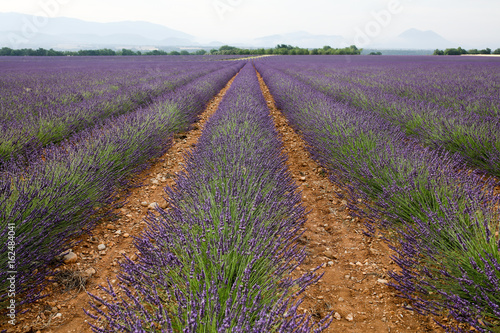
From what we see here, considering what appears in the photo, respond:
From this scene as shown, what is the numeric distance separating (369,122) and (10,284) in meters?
4.07

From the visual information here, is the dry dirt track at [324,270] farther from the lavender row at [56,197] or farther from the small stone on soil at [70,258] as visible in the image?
the lavender row at [56,197]

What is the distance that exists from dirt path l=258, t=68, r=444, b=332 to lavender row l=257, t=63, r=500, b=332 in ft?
0.33

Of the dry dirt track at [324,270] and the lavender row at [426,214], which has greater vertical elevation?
the lavender row at [426,214]

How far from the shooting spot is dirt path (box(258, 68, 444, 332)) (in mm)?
1506

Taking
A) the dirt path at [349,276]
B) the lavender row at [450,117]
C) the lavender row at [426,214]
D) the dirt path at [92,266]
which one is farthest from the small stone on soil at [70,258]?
the lavender row at [450,117]

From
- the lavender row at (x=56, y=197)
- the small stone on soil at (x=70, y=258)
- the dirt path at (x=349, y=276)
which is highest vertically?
the lavender row at (x=56, y=197)

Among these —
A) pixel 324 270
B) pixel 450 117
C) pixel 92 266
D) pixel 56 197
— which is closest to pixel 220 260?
pixel 324 270

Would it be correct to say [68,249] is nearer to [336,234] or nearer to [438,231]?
[336,234]

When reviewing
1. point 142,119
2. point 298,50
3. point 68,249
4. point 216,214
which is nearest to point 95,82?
point 142,119

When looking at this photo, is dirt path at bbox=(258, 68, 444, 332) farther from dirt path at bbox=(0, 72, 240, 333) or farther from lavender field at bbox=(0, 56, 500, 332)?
dirt path at bbox=(0, 72, 240, 333)

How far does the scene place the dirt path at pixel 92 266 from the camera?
148cm

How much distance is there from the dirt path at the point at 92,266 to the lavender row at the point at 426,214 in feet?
5.66

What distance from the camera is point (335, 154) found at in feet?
11.1

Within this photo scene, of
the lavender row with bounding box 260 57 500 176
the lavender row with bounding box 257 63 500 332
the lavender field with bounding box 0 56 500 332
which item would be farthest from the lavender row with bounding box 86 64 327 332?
the lavender row with bounding box 260 57 500 176
